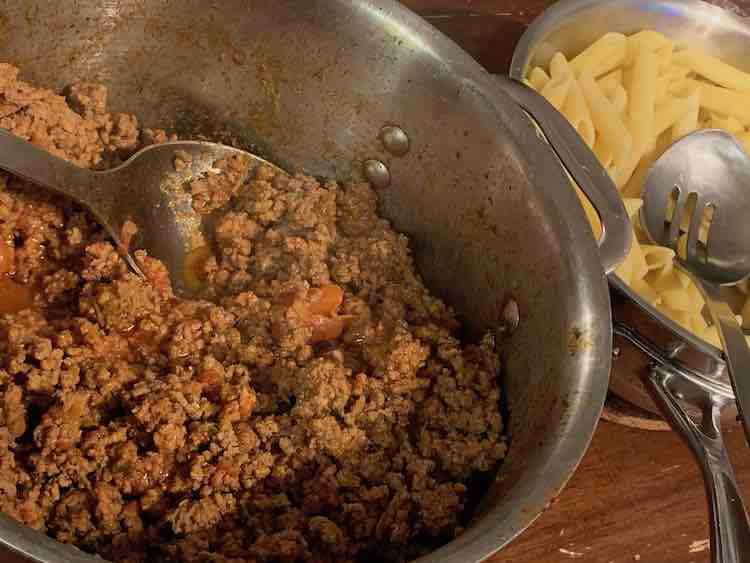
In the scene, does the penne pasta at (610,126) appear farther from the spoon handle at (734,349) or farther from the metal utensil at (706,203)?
the spoon handle at (734,349)

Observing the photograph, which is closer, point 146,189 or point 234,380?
point 234,380

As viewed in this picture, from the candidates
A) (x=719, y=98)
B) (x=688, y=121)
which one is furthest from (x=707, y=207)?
(x=719, y=98)

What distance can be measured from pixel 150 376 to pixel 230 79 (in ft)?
1.95

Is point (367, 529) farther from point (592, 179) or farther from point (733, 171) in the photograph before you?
point (733, 171)

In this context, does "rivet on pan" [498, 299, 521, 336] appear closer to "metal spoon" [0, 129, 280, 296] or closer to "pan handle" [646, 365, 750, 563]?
"pan handle" [646, 365, 750, 563]

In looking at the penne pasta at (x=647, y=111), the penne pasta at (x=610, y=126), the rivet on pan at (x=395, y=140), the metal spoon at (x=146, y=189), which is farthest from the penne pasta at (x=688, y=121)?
the metal spoon at (x=146, y=189)

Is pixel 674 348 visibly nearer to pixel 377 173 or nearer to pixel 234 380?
pixel 377 173

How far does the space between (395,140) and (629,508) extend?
76 cm

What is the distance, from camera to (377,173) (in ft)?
4.94

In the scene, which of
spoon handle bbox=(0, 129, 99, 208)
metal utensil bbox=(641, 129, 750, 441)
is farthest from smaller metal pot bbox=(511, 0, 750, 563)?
spoon handle bbox=(0, 129, 99, 208)

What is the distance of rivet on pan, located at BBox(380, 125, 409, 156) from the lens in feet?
4.75

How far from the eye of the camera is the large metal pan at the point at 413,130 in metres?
1.15

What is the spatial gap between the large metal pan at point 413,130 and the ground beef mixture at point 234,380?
0.18 ft

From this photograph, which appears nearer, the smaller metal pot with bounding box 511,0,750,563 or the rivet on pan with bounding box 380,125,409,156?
the smaller metal pot with bounding box 511,0,750,563
